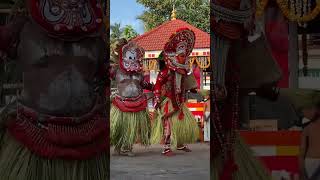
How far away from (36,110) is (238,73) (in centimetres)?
123

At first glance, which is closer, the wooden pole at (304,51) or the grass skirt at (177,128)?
the wooden pole at (304,51)

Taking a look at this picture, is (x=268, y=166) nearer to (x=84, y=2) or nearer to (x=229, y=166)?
(x=229, y=166)

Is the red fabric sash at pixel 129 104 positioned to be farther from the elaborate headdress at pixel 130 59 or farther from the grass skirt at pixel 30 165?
the grass skirt at pixel 30 165

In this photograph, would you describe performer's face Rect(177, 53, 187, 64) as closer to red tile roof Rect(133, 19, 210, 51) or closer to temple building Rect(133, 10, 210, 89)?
temple building Rect(133, 10, 210, 89)

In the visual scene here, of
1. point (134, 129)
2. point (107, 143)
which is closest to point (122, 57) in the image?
point (134, 129)

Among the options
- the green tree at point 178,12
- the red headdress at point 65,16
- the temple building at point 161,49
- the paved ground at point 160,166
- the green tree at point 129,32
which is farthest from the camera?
the green tree at point 129,32

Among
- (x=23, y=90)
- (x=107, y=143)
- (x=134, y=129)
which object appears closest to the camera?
(x=23, y=90)

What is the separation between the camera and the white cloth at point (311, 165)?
3559mm

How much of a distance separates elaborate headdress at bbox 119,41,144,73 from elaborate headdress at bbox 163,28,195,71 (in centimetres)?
49

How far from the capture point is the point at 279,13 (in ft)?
11.7

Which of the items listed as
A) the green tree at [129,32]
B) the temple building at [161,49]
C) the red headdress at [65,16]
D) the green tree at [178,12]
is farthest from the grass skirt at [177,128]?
the green tree at [129,32]

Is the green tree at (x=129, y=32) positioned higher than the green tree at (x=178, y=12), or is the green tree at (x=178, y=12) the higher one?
the green tree at (x=178, y=12)

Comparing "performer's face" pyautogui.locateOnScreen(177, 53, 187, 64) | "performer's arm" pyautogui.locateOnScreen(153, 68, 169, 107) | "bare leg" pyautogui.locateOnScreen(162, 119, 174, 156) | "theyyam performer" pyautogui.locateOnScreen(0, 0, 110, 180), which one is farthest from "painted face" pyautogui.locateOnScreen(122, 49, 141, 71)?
"theyyam performer" pyautogui.locateOnScreen(0, 0, 110, 180)

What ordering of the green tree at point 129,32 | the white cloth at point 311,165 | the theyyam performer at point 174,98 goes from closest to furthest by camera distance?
1. the white cloth at point 311,165
2. the theyyam performer at point 174,98
3. the green tree at point 129,32
